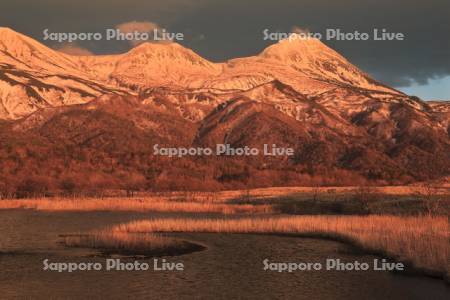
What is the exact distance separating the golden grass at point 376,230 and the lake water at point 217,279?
1882 millimetres

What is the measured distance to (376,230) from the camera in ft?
148

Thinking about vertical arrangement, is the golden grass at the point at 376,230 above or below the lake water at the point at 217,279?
above

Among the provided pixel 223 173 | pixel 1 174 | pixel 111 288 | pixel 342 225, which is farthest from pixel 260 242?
pixel 223 173

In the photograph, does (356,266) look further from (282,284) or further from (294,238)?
(294,238)

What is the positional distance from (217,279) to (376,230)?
19711 millimetres

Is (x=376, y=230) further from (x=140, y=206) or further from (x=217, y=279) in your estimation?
(x=140, y=206)

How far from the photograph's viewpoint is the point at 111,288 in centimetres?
2745

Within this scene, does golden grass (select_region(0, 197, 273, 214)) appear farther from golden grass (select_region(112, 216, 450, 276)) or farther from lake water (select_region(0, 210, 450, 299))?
lake water (select_region(0, 210, 450, 299))

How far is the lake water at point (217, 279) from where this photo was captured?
26.5 meters

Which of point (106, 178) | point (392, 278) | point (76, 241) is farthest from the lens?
point (106, 178)

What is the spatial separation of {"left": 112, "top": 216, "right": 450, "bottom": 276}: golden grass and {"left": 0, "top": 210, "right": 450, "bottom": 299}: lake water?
1.88 metres

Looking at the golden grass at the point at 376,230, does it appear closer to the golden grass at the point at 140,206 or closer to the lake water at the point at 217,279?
the lake water at the point at 217,279

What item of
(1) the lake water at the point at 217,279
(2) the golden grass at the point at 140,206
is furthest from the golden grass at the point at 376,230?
(2) the golden grass at the point at 140,206

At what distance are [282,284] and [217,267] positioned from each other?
213 inches
